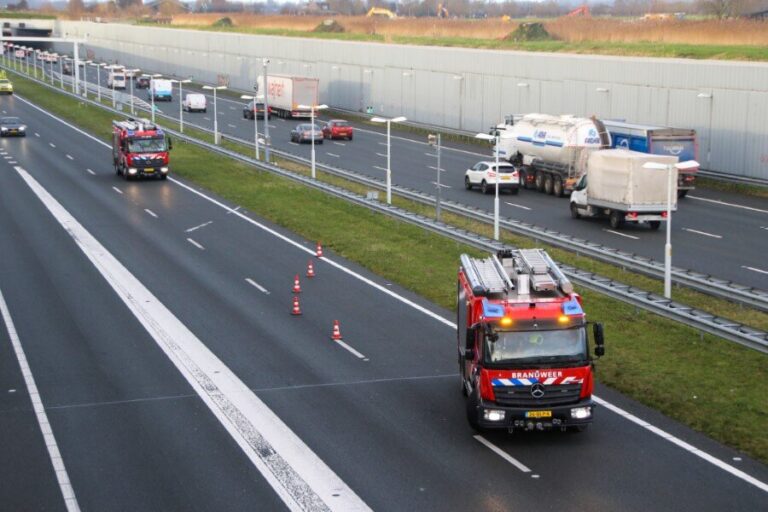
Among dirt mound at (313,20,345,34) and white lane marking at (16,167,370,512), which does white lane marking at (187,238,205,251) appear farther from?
dirt mound at (313,20,345,34)

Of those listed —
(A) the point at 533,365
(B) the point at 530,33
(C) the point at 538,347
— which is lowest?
(A) the point at 533,365

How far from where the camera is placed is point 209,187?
61531 millimetres

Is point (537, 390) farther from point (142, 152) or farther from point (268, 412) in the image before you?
point (142, 152)

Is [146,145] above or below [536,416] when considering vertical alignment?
above

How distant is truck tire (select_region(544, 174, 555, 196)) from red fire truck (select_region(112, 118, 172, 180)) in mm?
21318

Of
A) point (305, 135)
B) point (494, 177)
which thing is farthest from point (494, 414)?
point (305, 135)

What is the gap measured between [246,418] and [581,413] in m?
6.87

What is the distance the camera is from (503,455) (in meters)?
20.7

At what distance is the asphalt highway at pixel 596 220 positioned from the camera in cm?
4106

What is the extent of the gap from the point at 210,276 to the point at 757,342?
19.0 m

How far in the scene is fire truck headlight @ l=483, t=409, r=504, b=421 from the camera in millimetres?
20656

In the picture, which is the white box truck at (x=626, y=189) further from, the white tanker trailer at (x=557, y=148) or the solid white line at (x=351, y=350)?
the solid white line at (x=351, y=350)

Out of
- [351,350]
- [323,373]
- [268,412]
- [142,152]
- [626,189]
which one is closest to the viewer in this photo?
[268,412]

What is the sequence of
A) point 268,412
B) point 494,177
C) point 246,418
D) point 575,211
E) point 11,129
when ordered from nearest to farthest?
point 246,418 → point 268,412 → point 575,211 → point 494,177 → point 11,129
